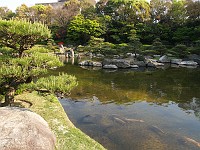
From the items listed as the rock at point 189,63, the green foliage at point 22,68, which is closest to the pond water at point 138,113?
the green foliage at point 22,68

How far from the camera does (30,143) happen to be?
4703 millimetres

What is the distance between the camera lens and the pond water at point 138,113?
709cm

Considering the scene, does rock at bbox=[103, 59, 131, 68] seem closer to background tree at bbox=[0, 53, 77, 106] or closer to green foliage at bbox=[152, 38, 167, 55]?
green foliage at bbox=[152, 38, 167, 55]

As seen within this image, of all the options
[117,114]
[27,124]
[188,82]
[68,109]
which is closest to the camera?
[27,124]

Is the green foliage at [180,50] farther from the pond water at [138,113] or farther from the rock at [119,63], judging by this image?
the pond water at [138,113]

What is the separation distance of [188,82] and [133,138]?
1032cm

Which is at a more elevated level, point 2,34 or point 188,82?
point 2,34

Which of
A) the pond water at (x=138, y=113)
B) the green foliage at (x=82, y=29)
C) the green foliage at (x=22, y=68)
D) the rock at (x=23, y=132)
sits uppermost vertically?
the green foliage at (x=82, y=29)

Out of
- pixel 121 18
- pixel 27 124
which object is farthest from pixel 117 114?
pixel 121 18

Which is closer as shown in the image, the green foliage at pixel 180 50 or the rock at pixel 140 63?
the rock at pixel 140 63

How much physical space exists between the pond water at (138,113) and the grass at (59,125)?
33.9 inches

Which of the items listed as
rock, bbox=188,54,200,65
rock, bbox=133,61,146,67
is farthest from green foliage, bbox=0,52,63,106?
rock, bbox=188,54,200,65

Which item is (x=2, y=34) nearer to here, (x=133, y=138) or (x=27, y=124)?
(x=27, y=124)

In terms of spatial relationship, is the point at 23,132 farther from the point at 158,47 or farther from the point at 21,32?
the point at 158,47
